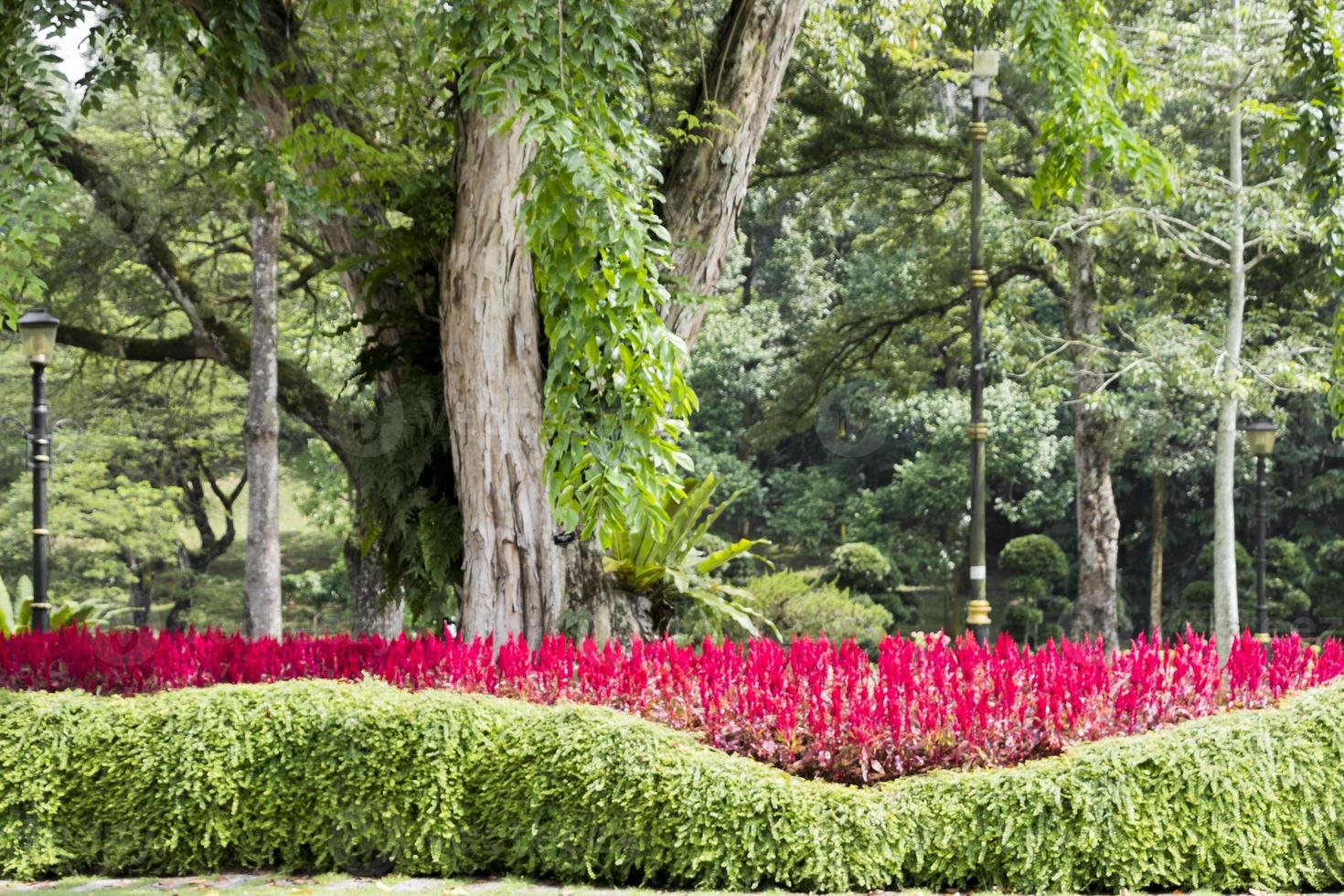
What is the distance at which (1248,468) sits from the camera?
25812 mm

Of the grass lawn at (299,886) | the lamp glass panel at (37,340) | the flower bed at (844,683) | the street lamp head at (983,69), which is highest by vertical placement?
A: the street lamp head at (983,69)

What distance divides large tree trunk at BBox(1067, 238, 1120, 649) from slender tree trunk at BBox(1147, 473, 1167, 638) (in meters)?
8.46

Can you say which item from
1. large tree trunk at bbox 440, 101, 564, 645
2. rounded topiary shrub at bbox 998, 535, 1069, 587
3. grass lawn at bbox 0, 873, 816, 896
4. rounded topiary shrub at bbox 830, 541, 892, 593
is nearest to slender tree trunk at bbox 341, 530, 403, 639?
large tree trunk at bbox 440, 101, 564, 645

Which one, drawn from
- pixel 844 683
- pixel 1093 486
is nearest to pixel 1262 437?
pixel 1093 486

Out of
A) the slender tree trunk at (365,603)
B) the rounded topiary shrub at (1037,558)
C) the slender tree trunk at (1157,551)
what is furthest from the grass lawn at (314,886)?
the slender tree trunk at (1157,551)

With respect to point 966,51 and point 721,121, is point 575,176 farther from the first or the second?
point 966,51

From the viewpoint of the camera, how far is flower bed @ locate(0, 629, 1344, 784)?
19.2ft

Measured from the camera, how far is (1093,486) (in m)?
20.5

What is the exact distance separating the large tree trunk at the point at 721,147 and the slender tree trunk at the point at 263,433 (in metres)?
6.97

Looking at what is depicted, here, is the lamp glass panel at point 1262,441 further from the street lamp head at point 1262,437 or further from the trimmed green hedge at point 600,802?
the trimmed green hedge at point 600,802

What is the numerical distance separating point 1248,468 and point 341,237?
21.8 m

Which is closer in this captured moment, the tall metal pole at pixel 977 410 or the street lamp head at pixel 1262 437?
the tall metal pole at pixel 977 410

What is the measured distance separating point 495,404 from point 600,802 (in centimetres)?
284

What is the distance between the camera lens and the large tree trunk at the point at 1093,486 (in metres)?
20.2
